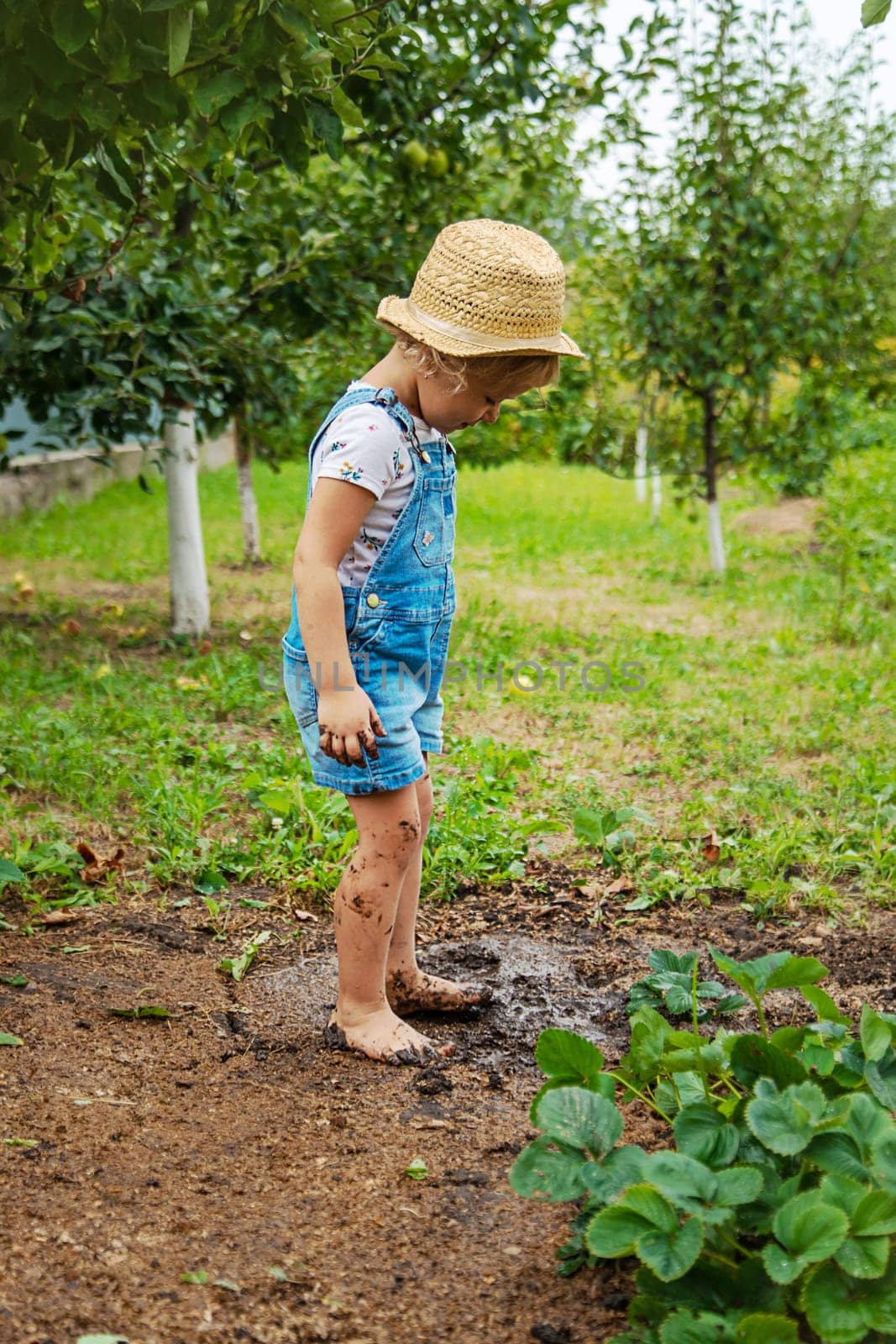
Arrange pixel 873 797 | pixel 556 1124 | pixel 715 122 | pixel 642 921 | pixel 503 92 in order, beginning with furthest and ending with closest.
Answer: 1. pixel 715 122
2. pixel 503 92
3. pixel 873 797
4. pixel 642 921
5. pixel 556 1124

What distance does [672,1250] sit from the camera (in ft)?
4.30

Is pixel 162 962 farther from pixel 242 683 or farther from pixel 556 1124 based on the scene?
pixel 242 683

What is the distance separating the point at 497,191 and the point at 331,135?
3.91 metres

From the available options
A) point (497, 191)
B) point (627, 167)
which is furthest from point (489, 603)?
point (627, 167)

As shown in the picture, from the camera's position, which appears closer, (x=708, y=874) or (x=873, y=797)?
(x=708, y=874)

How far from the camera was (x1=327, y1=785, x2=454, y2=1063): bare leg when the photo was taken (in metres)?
2.16

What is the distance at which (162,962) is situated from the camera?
8.57 feet

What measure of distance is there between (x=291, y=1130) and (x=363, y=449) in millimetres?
1094

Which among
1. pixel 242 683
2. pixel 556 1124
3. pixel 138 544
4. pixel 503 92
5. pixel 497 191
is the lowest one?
pixel 138 544

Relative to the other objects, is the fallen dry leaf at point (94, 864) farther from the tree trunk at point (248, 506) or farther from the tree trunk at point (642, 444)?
the tree trunk at point (642, 444)

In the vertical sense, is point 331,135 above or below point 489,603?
above

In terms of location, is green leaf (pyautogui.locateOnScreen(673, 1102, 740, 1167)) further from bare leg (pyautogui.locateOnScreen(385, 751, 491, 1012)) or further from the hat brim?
the hat brim

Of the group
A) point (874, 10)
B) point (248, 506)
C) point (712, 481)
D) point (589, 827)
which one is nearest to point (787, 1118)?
point (874, 10)

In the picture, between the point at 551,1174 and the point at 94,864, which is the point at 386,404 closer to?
the point at 551,1174
